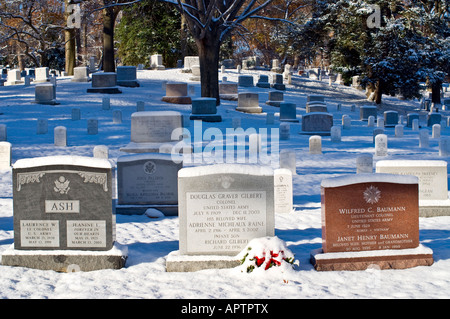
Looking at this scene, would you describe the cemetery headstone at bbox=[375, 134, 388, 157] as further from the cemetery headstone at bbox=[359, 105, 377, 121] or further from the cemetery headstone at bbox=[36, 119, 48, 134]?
the cemetery headstone at bbox=[359, 105, 377, 121]

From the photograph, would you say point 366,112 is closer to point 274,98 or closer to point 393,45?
point 274,98

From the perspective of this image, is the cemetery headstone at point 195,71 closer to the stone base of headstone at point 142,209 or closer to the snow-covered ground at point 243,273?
the snow-covered ground at point 243,273

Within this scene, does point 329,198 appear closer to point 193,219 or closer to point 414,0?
point 193,219

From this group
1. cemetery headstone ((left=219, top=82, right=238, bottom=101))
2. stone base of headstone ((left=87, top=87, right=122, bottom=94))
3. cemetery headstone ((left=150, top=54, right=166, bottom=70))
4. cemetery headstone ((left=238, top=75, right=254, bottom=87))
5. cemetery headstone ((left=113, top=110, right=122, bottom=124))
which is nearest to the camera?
cemetery headstone ((left=113, top=110, right=122, bottom=124))

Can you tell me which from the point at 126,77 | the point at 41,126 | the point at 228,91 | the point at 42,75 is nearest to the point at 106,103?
the point at 41,126

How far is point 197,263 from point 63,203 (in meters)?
1.52

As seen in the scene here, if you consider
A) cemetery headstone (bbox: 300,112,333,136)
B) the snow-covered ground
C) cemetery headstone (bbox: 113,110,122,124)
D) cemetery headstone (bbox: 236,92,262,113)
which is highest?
cemetery headstone (bbox: 236,92,262,113)

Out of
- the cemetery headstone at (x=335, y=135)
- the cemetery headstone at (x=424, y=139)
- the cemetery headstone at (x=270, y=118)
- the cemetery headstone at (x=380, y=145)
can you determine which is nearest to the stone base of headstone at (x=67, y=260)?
the cemetery headstone at (x=380, y=145)

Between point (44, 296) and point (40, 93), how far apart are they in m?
19.1

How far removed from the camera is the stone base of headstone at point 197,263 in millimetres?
5949

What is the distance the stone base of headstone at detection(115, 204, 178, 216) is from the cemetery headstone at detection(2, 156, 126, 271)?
108 inches

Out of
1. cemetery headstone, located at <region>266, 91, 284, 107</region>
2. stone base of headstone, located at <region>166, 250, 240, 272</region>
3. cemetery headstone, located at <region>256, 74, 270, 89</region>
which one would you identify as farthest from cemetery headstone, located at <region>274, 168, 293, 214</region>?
cemetery headstone, located at <region>256, 74, 270, 89</region>

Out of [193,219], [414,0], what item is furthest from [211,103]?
[414,0]

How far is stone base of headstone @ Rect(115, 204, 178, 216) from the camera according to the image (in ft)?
28.9
